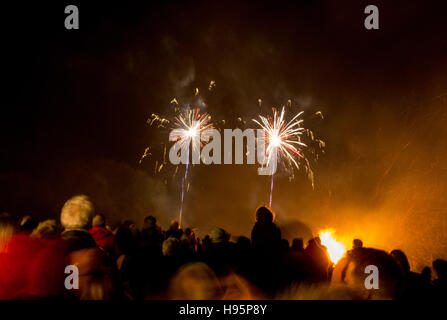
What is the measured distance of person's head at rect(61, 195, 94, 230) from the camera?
3.18 metres

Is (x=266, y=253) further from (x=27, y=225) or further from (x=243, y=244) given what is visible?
(x=27, y=225)

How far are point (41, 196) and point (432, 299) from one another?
19.9 metres

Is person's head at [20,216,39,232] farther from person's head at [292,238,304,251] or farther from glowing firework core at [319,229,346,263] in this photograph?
glowing firework core at [319,229,346,263]

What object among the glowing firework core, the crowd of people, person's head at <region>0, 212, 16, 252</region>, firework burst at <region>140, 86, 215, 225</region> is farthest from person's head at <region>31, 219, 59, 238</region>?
firework burst at <region>140, 86, 215, 225</region>

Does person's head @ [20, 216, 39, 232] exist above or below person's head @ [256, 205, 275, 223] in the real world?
below

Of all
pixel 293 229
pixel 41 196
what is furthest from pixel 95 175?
pixel 293 229

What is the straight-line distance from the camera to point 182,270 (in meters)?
3.11

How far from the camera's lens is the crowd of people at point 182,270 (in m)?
2.50

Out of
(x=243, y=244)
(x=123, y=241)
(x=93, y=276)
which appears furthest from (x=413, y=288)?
(x=123, y=241)

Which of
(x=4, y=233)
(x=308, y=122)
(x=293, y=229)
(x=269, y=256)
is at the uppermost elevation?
(x=308, y=122)

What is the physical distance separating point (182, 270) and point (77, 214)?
123 cm

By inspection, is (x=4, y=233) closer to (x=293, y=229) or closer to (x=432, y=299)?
(x=432, y=299)
